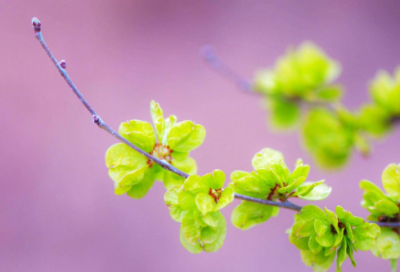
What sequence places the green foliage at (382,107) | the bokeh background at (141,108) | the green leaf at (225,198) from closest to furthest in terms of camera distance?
1. the green leaf at (225,198)
2. the green foliage at (382,107)
3. the bokeh background at (141,108)

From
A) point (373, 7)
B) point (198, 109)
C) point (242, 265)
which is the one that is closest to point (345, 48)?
Answer: point (373, 7)

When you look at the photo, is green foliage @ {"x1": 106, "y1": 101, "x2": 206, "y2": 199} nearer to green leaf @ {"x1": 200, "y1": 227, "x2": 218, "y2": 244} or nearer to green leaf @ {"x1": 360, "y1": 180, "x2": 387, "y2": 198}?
green leaf @ {"x1": 200, "y1": 227, "x2": 218, "y2": 244}

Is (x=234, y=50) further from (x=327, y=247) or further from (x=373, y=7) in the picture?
(x=327, y=247)

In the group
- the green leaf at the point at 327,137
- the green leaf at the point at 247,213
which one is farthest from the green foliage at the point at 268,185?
the green leaf at the point at 327,137

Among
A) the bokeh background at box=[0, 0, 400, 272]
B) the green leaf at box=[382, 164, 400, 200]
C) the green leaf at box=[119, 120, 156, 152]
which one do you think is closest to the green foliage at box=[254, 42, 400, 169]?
the green leaf at box=[382, 164, 400, 200]

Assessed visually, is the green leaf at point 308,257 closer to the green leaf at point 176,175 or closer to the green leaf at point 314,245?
the green leaf at point 314,245

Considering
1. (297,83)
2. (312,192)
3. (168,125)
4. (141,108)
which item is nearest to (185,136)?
(168,125)
